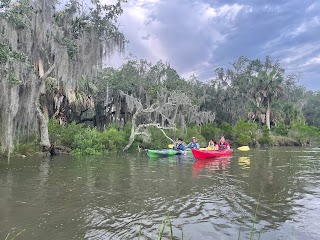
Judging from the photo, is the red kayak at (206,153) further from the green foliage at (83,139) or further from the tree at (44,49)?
the tree at (44,49)

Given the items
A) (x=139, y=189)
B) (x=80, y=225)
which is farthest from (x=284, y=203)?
(x=80, y=225)

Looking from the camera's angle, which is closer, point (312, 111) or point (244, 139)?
point (244, 139)

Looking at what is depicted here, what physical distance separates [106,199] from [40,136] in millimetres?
15070

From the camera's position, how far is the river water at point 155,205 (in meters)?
6.57

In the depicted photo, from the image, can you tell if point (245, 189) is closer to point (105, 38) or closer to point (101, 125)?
point (105, 38)

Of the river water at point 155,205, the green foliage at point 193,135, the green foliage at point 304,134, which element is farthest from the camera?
the green foliage at point 304,134

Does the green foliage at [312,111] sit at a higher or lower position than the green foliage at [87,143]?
higher

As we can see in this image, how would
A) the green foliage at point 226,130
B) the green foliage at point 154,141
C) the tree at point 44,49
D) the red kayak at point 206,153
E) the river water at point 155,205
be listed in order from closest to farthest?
the river water at point 155,205
the tree at point 44,49
the red kayak at point 206,153
the green foliage at point 154,141
the green foliage at point 226,130

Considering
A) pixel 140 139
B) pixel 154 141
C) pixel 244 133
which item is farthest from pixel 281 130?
pixel 140 139

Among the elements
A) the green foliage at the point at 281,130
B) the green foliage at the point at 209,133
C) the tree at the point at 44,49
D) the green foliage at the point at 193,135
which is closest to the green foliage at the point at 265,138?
the green foliage at the point at 281,130

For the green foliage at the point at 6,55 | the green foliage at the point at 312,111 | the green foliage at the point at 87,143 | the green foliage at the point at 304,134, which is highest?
the green foliage at the point at 312,111

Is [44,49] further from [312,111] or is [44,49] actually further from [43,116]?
[312,111]

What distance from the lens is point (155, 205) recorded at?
337 inches

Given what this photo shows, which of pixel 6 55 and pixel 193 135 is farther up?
pixel 6 55
